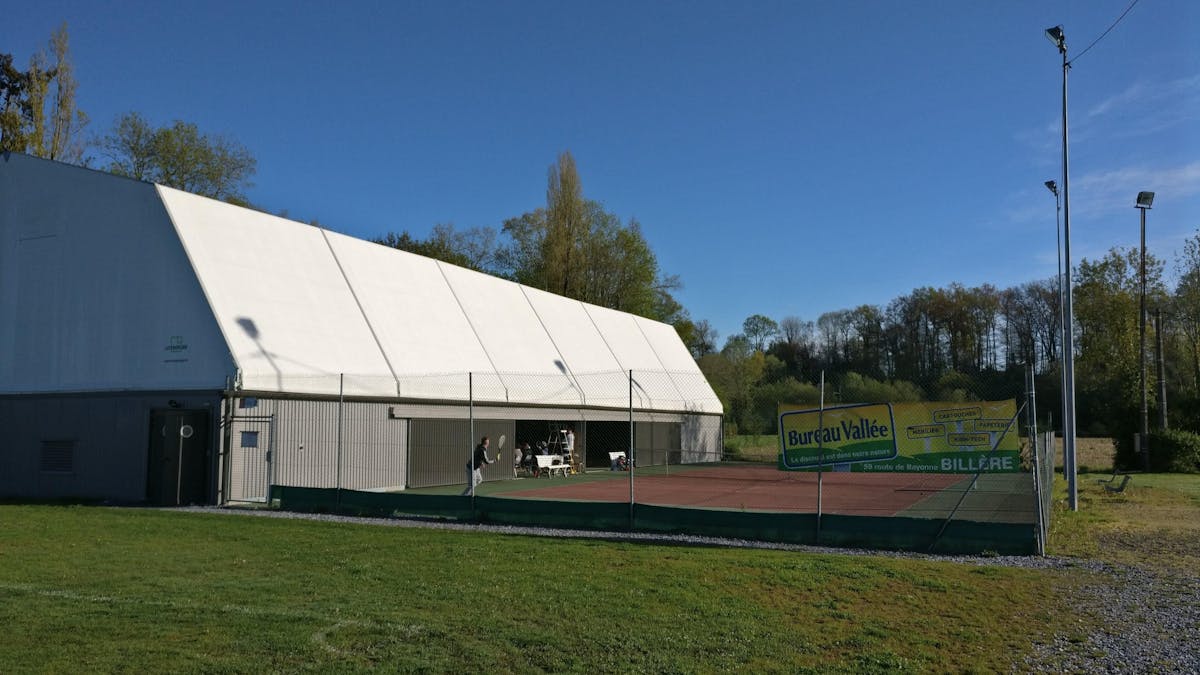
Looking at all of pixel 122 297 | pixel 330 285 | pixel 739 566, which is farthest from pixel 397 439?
pixel 739 566

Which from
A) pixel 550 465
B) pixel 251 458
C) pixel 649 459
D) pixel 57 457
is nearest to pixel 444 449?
pixel 550 465

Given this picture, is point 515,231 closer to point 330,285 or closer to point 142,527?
point 330,285

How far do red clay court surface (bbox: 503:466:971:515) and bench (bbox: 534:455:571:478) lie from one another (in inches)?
82.6

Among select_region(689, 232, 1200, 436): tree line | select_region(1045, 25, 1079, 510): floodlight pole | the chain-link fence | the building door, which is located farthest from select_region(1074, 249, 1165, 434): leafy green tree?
the building door

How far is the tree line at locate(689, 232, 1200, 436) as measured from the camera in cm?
4016

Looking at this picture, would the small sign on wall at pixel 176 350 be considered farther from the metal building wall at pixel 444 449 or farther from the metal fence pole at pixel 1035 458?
the metal fence pole at pixel 1035 458

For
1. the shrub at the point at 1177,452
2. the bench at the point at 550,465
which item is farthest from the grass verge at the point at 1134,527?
the bench at the point at 550,465

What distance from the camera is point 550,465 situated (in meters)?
27.5

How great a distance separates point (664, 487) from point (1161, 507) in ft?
39.4

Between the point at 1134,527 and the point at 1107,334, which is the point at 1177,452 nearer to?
the point at 1107,334

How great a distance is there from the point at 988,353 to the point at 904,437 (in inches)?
2361

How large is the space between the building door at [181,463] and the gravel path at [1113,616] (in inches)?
312

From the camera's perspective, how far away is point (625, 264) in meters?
56.1

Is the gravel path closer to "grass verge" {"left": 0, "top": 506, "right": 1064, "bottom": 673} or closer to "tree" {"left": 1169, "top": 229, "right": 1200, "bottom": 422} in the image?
"grass verge" {"left": 0, "top": 506, "right": 1064, "bottom": 673}
